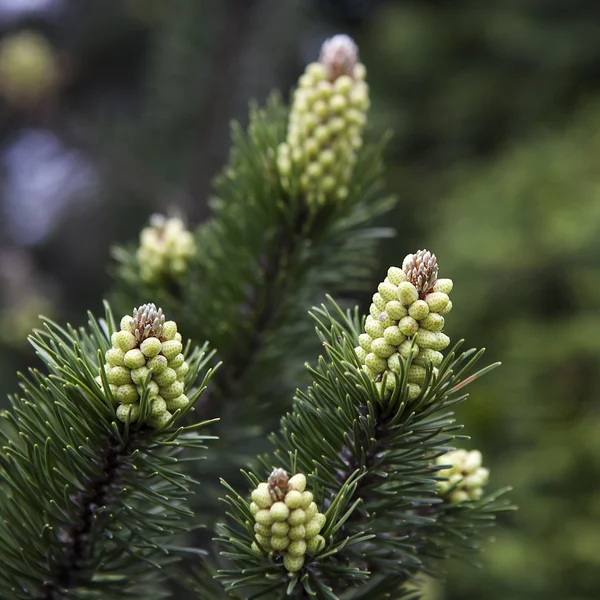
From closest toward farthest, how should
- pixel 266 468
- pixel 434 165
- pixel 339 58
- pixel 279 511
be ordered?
pixel 279 511 < pixel 266 468 < pixel 339 58 < pixel 434 165

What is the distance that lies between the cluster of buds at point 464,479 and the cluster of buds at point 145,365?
0.24 meters

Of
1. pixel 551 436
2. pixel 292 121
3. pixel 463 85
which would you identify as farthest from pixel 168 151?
pixel 292 121

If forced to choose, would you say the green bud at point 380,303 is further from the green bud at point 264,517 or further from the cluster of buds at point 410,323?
the green bud at point 264,517

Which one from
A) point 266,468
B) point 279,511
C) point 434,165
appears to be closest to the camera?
point 279,511

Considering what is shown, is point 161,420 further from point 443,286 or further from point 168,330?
point 443,286

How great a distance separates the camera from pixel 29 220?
292 centimetres

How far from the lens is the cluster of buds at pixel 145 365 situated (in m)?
0.44

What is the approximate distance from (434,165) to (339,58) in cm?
196

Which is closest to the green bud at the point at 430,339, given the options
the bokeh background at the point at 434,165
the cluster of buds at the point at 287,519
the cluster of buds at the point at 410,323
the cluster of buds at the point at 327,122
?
the cluster of buds at the point at 410,323

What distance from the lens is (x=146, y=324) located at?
0.44 m

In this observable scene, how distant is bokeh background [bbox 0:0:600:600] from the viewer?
1461mm

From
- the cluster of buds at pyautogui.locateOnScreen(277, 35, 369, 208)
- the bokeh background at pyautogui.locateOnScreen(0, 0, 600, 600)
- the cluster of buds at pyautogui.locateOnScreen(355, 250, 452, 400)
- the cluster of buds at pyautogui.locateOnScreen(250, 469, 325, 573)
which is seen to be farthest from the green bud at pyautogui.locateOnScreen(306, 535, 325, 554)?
the bokeh background at pyautogui.locateOnScreen(0, 0, 600, 600)

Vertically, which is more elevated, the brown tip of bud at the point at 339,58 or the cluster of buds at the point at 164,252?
the brown tip of bud at the point at 339,58

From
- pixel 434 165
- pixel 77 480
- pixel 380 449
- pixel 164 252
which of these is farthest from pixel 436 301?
pixel 434 165
